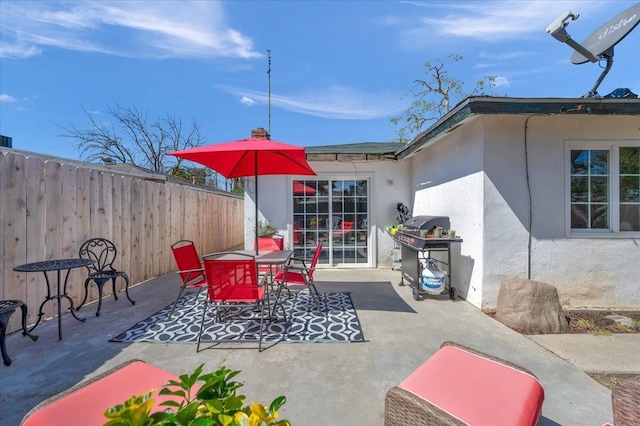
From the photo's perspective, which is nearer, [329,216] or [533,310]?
[533,310]

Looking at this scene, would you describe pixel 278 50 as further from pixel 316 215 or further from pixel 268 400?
pixel 268 400

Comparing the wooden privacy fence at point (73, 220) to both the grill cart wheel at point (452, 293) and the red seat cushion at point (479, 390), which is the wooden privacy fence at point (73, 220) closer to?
the red seat cushion at point (479, 390)

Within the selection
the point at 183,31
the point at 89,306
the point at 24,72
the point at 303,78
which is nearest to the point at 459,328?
the point at 89,306

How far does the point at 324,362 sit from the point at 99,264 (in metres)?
3.93

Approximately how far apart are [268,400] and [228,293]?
1354 millimetres

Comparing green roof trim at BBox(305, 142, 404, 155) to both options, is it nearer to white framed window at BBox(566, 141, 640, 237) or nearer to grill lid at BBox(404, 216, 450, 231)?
grill lid at BBox(404, 216, 450, 231)

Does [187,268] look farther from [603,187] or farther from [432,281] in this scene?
[603,187]

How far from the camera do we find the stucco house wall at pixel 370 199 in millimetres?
7219

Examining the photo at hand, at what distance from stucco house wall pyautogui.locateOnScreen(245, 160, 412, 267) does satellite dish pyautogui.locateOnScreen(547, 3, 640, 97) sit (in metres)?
3.82

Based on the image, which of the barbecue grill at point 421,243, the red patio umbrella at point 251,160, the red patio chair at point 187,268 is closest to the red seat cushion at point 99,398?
the red patio chair at point 187,268

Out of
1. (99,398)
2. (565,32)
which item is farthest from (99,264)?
(565,32)

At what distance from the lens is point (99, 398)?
1.43m

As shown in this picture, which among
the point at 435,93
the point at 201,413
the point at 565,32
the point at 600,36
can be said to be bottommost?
the point at 201,413

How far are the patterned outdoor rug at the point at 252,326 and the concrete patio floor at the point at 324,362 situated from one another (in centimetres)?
15
